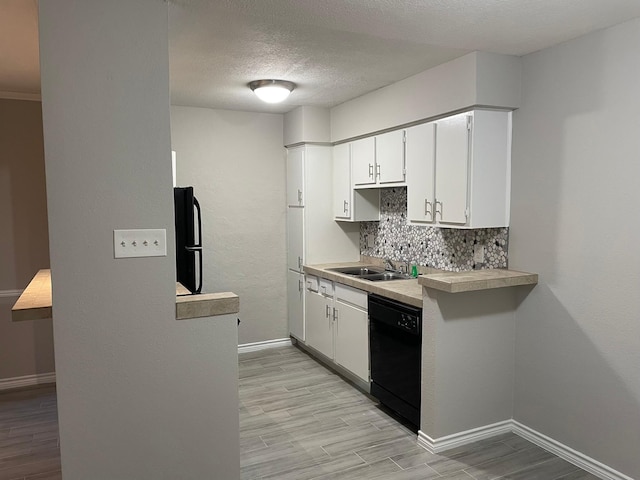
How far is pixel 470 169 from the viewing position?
9.91ft

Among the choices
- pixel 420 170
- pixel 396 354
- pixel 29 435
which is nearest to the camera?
pixel 29 435

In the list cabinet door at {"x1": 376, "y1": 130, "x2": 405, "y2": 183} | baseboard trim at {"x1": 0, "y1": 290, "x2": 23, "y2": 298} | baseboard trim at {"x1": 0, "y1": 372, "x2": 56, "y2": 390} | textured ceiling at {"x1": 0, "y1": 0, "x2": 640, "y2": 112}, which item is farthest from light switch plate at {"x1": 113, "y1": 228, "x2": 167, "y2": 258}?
baseboard trim at {"x1": 0, "y1": 372, "x2": 56, "y2": 390}

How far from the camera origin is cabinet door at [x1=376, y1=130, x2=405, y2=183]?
372 cm

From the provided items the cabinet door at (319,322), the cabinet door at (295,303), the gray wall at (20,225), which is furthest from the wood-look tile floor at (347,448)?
the gray wall at (20,225)

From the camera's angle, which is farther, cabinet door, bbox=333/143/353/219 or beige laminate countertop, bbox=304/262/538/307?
cabinet door, bbox=333/143/353/219

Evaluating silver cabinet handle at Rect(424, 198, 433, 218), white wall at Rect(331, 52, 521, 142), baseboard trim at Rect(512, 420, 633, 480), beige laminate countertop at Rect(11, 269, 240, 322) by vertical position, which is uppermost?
white wall at Rect(331, 52, 521, 142)

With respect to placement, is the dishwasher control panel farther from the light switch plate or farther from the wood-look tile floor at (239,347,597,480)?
the light switch plate

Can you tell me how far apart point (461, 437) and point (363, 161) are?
2.36m

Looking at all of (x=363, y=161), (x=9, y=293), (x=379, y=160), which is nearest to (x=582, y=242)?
(x=379, y=160)

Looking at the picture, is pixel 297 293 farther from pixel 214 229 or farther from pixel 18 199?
pixel 18 199

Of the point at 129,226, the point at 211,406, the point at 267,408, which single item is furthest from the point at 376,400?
the point at 129,226

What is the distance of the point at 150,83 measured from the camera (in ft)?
6.86

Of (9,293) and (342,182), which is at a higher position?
(342,182)

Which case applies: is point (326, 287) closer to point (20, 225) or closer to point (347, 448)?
point (347, 448)
